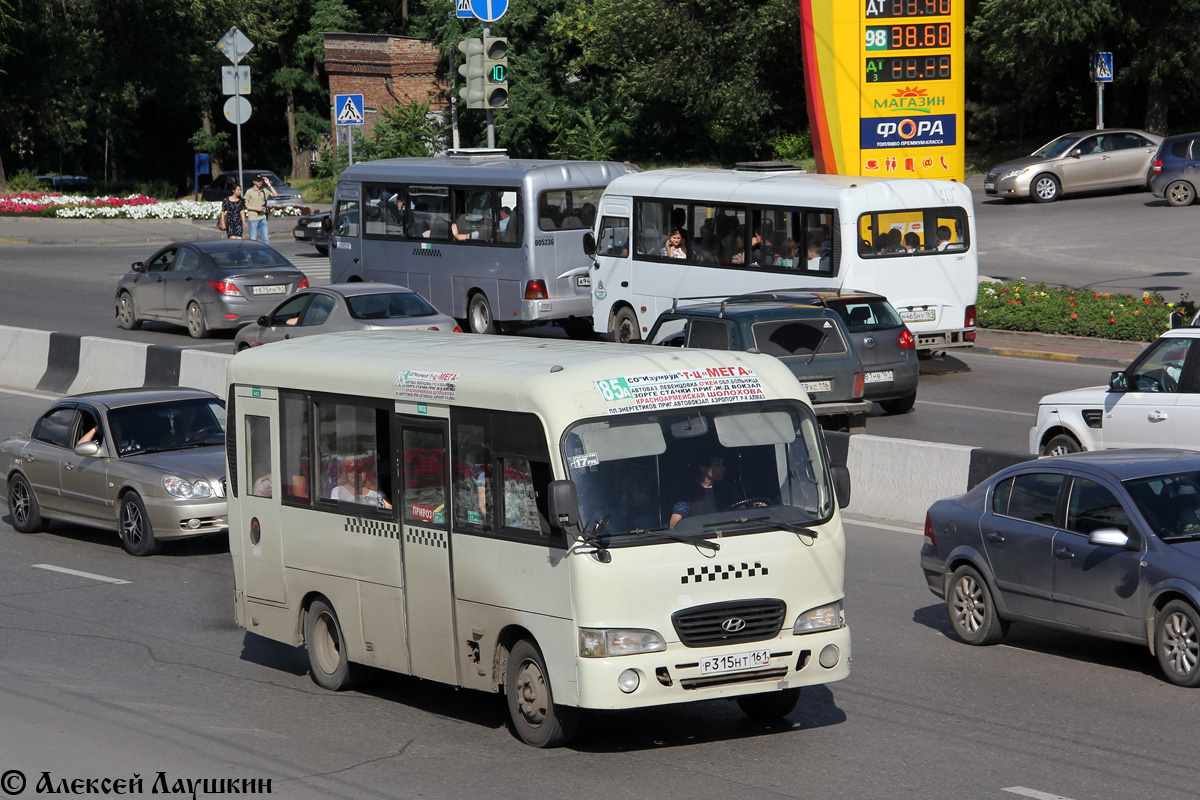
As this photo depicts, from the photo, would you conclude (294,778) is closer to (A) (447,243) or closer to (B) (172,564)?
(B) (172,564)

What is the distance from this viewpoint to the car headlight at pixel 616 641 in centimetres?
766

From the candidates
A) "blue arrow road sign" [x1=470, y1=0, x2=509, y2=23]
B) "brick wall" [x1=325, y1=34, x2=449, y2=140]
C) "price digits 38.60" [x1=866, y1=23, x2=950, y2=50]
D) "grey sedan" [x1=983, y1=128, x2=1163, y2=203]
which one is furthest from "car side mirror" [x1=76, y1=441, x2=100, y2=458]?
"brick wall" [x1=325, y1=34, x2=449, y2=140]

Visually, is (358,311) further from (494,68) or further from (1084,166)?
(1084,166)

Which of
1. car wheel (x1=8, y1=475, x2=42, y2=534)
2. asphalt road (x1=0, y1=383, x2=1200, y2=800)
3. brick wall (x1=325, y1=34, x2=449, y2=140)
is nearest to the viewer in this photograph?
asphalt road (x1=0, y1=383, x2=1200, y2=800)

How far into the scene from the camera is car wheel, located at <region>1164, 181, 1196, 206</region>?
37.9 metres

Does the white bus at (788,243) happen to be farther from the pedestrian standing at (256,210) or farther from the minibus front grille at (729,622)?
the minibus front grille at (729,622)

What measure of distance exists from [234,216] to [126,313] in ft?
17.8

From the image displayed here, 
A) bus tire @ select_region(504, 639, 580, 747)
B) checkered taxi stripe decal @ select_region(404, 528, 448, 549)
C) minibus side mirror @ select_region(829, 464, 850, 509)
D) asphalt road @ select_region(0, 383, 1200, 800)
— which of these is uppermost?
minibus side mirror @ select_region(829, 464, 850, 509)

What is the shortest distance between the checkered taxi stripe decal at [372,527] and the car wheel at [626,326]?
15.6 metres

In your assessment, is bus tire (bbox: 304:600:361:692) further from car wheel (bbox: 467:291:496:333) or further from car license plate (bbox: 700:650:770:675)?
car wheel (bbox: 467:291:496:333)

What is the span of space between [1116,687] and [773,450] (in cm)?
273

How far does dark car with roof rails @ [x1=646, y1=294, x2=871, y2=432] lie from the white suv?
3.39m

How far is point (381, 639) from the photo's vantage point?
9.10 metres

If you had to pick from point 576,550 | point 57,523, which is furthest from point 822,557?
point 57,523
